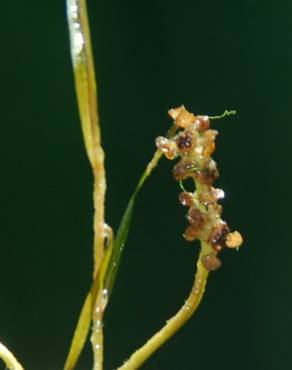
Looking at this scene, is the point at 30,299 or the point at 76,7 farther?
the point at 30,299

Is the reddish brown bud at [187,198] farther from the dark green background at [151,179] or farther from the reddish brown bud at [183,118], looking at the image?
the dark green background at [151,179]

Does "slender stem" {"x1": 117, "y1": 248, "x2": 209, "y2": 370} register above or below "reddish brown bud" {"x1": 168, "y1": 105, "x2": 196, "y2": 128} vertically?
below

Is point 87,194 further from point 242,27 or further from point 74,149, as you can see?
point 242,27

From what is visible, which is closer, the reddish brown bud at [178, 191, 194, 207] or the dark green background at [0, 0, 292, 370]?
the reddish brown bud at [178, 191, 194, 207]

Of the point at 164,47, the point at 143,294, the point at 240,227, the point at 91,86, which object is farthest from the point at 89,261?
the point at 91,86

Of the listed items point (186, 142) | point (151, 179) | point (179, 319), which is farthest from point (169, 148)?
point (151, 179)

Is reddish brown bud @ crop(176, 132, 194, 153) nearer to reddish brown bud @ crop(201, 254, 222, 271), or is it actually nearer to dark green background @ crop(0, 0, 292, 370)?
reddish brown bud @ crop(201, 254, 222, 271)

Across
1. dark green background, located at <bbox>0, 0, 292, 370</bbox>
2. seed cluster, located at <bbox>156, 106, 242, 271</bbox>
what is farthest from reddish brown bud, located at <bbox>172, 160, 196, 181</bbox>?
dark green background, located at <bbox>0, 0, 292, 370</bbox>
